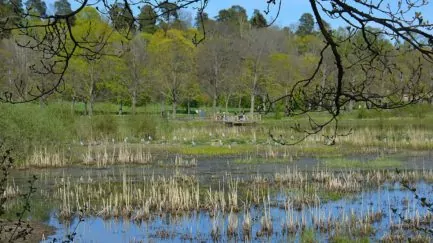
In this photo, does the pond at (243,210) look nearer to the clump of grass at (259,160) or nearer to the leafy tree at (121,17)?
the clump of grass at (259,160)

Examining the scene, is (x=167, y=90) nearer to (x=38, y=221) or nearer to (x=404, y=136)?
(x=404, y=136)

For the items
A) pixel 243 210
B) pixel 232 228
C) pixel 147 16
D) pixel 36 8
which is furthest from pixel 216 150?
pixel 147 16

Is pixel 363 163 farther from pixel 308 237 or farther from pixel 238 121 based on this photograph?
pixel 238 121

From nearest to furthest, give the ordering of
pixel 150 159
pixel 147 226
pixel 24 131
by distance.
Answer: pixel 147 226, pixel 24 131, pixel 150 159

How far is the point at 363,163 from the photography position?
1038 inches

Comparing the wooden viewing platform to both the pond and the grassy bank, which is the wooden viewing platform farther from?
the pond

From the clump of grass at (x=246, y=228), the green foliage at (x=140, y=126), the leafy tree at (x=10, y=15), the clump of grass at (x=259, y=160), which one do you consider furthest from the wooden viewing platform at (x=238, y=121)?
the leafy tree at (x=10, y=15)

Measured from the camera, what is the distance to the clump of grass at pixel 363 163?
83.3 ft

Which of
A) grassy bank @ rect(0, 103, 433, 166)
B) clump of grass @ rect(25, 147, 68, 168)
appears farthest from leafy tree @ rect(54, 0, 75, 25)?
clump of grass @ rect(25, 147, 68, 168)

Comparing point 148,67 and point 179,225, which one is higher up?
point 148,67

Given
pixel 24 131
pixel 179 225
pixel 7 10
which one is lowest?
pixel 179 225

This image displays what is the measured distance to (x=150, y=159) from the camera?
1109 inches

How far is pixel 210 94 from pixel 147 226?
1730 inches

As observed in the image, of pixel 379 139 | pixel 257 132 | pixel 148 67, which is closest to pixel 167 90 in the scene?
pixel 148 67
